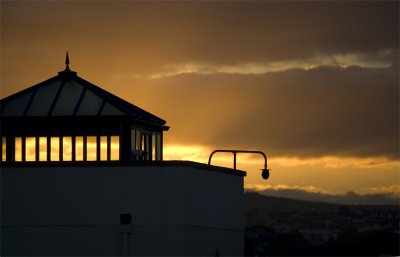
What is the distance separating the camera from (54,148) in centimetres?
6166

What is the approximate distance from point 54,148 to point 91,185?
442 cm

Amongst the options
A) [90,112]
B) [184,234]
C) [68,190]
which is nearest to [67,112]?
[90,112]

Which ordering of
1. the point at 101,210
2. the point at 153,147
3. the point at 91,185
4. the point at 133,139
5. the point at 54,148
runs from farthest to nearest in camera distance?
the point at 153,147 → the point at 133,139 → the point at 54,148 → the point at 91,185 → the point at 101,210

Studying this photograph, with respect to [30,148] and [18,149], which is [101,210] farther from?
[18,149]

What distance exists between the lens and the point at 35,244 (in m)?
58.2

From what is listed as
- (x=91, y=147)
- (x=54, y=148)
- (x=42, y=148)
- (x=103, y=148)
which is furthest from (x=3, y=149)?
(x=103, y=148)

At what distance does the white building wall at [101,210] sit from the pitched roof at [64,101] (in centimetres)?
439

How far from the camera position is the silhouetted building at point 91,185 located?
188 feet

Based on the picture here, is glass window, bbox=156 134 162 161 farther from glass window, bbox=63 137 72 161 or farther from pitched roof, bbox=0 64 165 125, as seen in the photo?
glass window, bbox=63 137 72 161

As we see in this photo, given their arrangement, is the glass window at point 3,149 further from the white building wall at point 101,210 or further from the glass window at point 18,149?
the white building wall at point 101,210

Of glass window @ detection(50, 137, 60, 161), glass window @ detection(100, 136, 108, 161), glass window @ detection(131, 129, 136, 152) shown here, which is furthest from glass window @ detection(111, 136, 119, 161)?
glass window @ detection(50, 137, 60, 161)

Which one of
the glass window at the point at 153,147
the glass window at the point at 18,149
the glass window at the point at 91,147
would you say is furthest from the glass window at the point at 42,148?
the glass window at the point at 153,147

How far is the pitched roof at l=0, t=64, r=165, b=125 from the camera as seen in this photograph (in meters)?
61.8

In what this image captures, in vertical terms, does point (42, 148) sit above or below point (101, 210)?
above
